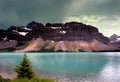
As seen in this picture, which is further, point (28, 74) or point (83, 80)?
point (83, 80)

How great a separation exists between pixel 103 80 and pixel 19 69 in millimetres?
43301

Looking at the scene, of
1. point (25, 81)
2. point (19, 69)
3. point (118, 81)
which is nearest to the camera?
point (25, 81)

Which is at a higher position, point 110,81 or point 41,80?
point 41,80

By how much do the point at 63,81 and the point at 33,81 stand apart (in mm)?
46648

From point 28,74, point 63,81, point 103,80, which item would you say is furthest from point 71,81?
point 28,74

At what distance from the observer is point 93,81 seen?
212ft

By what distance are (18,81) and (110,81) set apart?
163 ft

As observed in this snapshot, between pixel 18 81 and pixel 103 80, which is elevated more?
pixel 18 81

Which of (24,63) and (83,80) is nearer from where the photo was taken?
(24,63)

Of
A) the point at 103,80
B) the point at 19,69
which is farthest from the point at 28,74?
the point at 103,80

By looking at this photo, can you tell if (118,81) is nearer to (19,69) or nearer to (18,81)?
(19,69)

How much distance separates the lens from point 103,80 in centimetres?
6775

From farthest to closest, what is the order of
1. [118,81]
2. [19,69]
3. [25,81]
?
1. [118,81]
2. [19,69]
3. [25,81]

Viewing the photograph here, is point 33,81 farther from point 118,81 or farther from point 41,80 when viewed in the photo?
point 118,81
